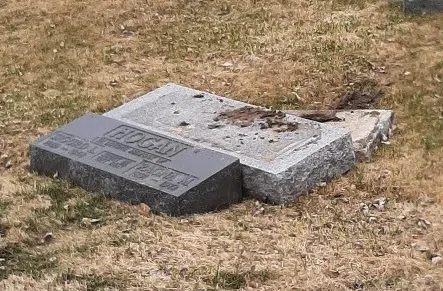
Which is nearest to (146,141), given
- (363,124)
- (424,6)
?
(363,124)

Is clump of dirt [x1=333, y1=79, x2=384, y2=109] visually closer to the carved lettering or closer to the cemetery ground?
the cemetery ground

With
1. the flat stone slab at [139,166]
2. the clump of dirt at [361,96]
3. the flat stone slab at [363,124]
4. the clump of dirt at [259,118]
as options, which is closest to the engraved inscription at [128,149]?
the flat stone slab at [139,166]

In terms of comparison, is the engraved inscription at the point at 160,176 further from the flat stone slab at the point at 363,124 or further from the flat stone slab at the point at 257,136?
the flat stone slab at the point at 363,124

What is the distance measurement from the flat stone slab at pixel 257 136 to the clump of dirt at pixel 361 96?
108 centimetres

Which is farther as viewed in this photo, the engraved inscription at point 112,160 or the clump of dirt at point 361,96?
the clump of dirt at point 361,96

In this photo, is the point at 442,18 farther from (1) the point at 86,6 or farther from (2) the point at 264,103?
(1) the point at 86,6

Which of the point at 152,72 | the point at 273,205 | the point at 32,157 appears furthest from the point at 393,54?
the point at 32,157

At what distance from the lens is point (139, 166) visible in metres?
5.36

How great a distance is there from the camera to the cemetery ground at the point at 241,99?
4.55 m

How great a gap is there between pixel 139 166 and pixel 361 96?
230 centimetres

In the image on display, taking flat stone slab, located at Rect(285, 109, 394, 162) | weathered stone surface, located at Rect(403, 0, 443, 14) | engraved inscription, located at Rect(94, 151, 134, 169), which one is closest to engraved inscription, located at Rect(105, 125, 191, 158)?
engraved inscription, located at Rect(94, 151, 134, 169)

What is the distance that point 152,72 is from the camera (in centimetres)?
774

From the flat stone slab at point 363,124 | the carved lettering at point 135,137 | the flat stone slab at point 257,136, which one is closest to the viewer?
the flat stone slab at point 257,136

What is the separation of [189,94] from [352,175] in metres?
1.40
